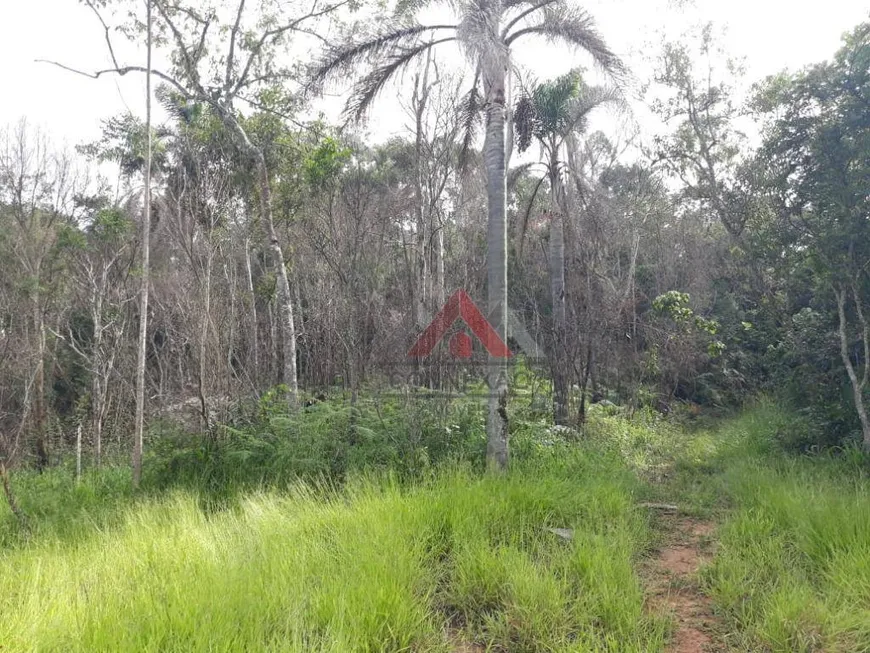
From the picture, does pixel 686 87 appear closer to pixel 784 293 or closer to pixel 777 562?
pixel 784 293

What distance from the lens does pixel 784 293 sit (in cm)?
881

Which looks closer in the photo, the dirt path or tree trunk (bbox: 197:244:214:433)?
the dirt path

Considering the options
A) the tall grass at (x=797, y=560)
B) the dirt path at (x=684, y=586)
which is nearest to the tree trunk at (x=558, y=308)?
the tall grass at (x=797, y=560)

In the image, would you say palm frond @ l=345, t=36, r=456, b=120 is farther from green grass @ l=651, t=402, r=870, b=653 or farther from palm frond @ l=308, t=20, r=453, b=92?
green grass @ l=651, t=402, r=870, b=653

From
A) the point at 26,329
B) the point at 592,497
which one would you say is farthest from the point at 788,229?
the point at 26,329

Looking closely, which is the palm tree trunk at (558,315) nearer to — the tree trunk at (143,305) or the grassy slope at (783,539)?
the grassy slope at (783,539)

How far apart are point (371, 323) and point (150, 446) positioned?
3.42m

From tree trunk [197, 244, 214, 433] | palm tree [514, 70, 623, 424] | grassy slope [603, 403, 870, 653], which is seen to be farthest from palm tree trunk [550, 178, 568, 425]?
tree trunk [197, 244, 214, 433]

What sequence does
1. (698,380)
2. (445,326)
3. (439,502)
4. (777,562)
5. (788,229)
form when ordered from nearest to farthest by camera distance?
(777,562), (439,502), (788,229), (445,326), (698,380)

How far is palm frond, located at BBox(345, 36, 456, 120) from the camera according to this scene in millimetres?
6004

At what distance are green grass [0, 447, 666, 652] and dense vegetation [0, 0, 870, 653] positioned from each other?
0.02 m

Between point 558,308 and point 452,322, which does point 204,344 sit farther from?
point 558,308

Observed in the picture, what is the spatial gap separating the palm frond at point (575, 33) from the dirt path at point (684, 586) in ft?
15.8

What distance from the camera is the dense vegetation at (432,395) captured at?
2875 mm
